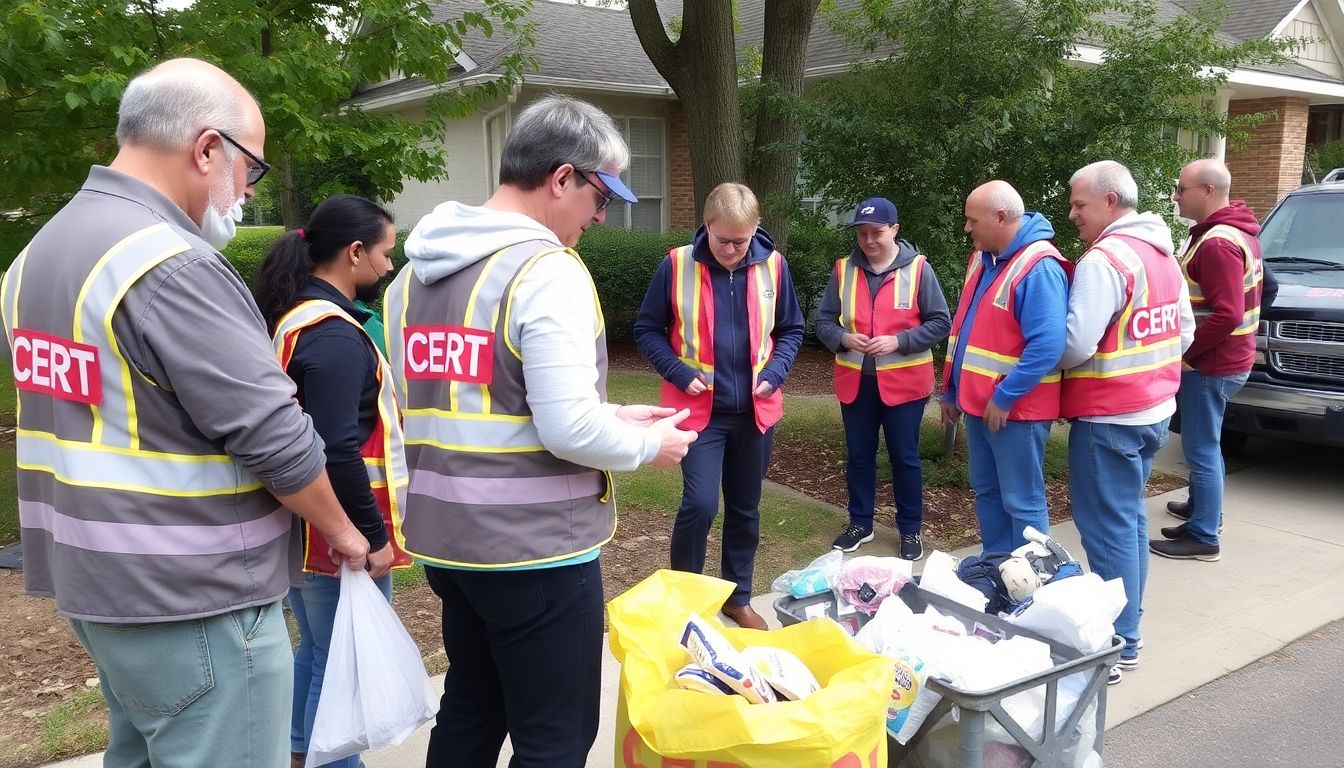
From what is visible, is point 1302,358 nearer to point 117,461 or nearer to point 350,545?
point 350,545

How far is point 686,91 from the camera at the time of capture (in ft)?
29.4

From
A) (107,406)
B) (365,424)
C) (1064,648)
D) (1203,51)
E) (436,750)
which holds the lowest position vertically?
(436,750)

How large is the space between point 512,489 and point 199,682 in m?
0.73

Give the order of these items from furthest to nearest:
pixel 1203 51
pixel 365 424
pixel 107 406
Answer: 1. pixel 1203 51
2. pixel 365 424
3. pixel 107 406

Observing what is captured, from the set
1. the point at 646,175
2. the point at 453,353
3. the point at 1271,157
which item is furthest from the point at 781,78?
the point at 1271,157

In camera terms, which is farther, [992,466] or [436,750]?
[992,466]

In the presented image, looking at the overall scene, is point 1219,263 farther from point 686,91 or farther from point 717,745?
point 686,91

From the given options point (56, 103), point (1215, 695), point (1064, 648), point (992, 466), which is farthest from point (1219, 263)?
point (56, 103)

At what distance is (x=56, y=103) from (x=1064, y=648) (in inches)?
194

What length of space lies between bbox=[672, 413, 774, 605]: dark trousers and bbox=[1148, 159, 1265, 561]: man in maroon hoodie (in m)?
2.51

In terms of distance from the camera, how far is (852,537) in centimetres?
553

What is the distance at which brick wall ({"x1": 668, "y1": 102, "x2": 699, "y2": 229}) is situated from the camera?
14938 mm

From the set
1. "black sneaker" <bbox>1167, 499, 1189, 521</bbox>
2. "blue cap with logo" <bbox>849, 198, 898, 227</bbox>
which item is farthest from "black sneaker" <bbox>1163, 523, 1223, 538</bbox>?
"blue cap with logo" <bbox>849, 198, 898, 227</bbox>

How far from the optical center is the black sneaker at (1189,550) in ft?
18.0
